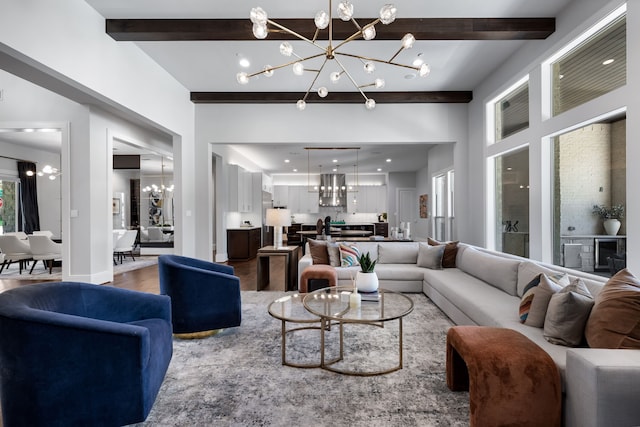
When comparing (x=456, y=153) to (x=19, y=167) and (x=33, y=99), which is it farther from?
(x=19, y=167)

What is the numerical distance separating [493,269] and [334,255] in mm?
2009

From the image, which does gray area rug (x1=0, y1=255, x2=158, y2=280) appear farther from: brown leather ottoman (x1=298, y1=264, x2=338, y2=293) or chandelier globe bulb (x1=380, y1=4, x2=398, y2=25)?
chandelier globe bulb (x1=380, y1=4, x2=398, y2=25)

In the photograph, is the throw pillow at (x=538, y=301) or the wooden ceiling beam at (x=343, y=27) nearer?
the throw pillow at (x=538, y=301)

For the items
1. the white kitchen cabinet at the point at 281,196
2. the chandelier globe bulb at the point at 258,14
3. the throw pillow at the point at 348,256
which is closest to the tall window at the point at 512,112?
the throw pillow at the point at 348,256

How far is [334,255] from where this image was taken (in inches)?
177

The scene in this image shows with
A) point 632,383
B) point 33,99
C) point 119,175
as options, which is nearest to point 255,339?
point 632,383

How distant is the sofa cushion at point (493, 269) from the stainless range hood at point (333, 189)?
322 inches

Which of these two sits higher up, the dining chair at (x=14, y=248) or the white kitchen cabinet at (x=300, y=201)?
the white kitchen cabinet at (x=300, y=201)

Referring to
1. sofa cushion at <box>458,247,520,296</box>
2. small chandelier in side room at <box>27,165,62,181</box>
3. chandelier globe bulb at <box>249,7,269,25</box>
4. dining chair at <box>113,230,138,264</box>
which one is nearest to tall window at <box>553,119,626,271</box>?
sofa cushion at <box>458,247,520,296</box>

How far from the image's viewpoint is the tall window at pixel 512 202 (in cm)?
412

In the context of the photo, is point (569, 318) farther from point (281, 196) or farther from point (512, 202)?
point (281, 196)

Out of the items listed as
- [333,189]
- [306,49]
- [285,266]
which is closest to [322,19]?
[306,49]

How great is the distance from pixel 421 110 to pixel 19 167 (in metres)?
9.95

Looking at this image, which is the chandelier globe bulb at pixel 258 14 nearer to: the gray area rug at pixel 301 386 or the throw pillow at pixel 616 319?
the gray area rug at pixel 301 386
